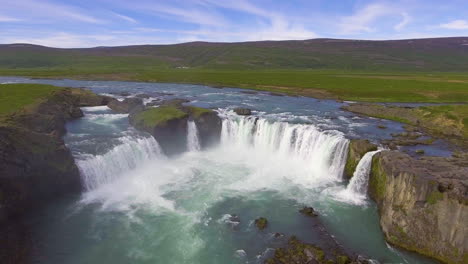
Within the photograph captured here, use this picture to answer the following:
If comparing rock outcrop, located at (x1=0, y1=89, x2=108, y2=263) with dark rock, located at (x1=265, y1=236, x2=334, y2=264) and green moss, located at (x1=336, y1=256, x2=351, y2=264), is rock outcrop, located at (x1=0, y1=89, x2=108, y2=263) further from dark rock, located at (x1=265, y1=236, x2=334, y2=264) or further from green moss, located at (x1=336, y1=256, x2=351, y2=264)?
green moss, located at (x1=336, y1=256, x2=351, y2=264)

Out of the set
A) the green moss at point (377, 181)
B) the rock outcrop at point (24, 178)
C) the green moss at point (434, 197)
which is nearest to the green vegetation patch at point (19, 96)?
the rock outcrop at point (24, 178)

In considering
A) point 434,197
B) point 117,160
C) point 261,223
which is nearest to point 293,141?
point 261,223

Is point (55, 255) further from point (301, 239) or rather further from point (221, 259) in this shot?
point (301, 239)

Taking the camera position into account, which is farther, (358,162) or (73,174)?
(358,162)

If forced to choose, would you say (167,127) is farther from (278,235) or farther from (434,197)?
(434,197)

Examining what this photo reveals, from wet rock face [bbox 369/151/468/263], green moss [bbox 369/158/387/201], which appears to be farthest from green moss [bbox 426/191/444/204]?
green moss [bbox 369/158/387/201]

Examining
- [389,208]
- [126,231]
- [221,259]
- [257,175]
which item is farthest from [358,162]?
[126,231]
